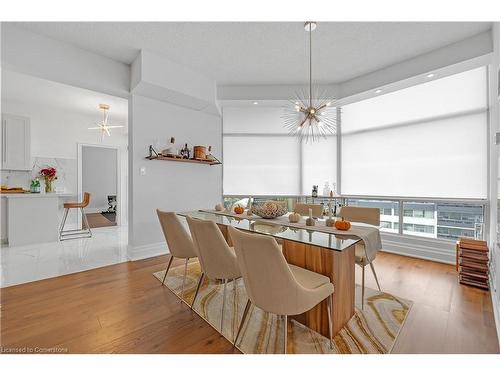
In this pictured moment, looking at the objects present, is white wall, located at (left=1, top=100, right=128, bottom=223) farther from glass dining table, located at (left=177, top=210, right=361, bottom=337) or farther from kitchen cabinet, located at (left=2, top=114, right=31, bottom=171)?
glass dining table, located at (left=177, top=210, right=361, bottom=337)

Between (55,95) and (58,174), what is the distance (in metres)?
1.76

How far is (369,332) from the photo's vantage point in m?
1.65

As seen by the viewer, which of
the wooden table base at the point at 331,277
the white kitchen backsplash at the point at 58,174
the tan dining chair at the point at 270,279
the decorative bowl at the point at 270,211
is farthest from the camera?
the white kitchen backsplash at the point at 58,174

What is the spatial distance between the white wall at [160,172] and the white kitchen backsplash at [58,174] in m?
3.00

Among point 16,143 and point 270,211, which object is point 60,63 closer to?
point 16,143

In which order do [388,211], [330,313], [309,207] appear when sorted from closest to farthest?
[330,313], [309,207], [388,211]

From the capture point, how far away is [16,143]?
437cm

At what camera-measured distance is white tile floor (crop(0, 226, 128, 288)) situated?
272 cm

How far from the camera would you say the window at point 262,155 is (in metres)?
4.54

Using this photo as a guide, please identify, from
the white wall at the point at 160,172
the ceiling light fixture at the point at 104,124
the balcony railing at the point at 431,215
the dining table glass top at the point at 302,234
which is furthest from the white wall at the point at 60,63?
the balcony railing at the point at 431,215

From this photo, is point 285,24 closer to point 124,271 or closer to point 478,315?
point 478,315

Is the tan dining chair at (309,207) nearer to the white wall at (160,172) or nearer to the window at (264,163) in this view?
the window at (264,163)

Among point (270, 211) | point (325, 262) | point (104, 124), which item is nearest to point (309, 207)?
point (270, 211)
